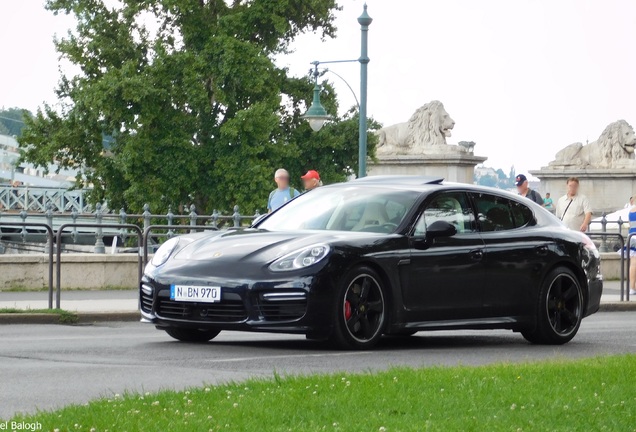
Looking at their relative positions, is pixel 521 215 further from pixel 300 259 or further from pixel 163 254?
pixel 163 254

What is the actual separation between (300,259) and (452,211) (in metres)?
1.97

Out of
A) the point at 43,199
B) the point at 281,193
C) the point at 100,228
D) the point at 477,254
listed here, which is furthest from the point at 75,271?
the point at 43,199

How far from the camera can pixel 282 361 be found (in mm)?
11211

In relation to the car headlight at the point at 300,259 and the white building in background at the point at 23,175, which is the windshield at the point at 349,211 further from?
the white building in background at the point at 23,175

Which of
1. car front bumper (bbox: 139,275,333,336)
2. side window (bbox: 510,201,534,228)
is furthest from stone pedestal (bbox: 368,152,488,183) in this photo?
car front bumper (bbox: 139,275,333,336)

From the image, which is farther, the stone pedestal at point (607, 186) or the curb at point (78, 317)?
the stone pedestal at point (607, 186)

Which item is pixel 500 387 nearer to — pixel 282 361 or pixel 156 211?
pixel 282 361

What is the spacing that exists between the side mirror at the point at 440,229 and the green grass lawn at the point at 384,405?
130 inches

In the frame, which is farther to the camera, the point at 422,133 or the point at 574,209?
the point at 422,133

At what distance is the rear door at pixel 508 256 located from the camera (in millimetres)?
13336

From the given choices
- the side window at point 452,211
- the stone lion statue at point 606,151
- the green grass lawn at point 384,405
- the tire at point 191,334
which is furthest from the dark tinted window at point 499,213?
the stone lion statue at point 606,151

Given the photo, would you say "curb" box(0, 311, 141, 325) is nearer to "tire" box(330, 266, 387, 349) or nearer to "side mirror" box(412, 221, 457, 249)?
"tire" box(330, 266, 387, 349)

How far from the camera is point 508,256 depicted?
13461 mm

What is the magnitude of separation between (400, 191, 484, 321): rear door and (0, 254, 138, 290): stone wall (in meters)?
10.2
